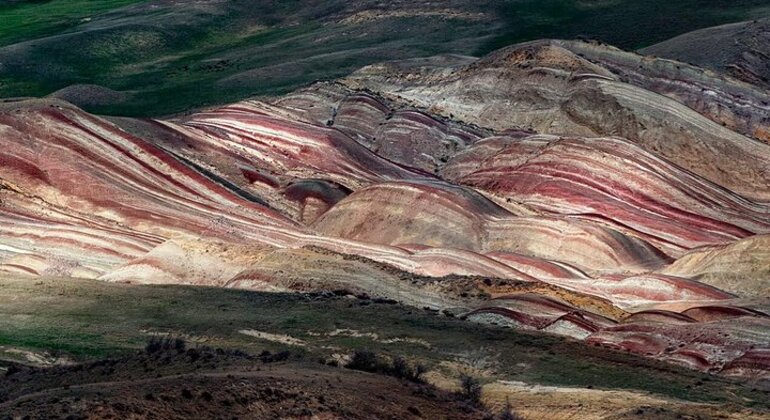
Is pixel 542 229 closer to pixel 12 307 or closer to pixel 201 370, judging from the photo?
pixel 12 307

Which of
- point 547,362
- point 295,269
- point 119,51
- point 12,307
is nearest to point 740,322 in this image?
point 547,362

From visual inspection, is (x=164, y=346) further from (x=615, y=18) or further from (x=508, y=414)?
(x=615, y=18)

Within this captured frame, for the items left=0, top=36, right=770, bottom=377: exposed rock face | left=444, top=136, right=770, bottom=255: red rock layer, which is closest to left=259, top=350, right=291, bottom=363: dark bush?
left=0, top=36, right=770, bottom=377: exposed rock face

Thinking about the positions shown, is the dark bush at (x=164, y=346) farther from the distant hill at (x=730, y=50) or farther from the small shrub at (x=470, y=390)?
the distant hill at (x=730, y=50)

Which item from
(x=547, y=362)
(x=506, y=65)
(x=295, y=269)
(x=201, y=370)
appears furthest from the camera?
(x=506, y=65)

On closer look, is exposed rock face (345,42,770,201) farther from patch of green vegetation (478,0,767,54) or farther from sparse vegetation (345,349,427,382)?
sparse vegetation (345,349,427,382)
